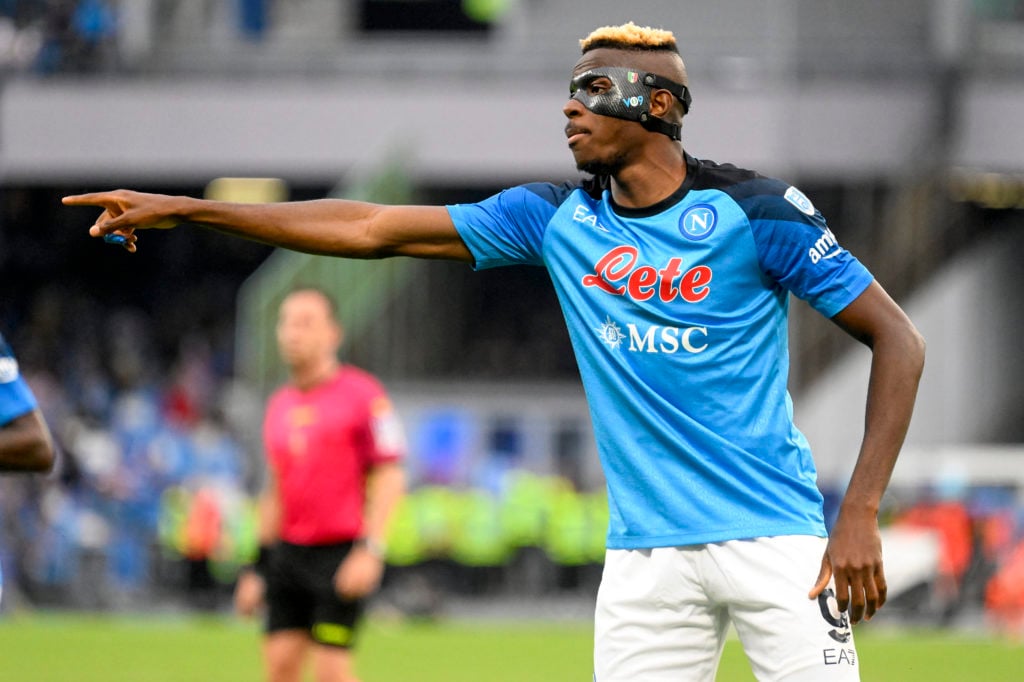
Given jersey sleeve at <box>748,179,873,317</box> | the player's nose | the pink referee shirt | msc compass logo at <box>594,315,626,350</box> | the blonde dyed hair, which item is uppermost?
the blonde dyed hair

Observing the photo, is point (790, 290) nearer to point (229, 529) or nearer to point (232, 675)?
point (232, 675)

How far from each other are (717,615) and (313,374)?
4.14 metres

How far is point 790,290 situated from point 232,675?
8522 millimetres

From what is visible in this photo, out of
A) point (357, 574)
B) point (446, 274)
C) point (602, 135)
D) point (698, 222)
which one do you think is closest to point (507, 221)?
point (602, 135)

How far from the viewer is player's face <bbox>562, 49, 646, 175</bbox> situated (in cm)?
485

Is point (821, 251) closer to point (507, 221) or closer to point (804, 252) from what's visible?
point (804, 252)

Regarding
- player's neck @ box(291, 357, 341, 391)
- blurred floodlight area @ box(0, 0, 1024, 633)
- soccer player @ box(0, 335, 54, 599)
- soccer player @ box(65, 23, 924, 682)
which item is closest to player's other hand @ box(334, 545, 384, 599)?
player's neck @ box(291, 357, 341, 391)

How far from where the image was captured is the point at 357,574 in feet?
26.4

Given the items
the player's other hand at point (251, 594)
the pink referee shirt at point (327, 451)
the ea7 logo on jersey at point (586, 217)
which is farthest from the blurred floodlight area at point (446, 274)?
the ea7 logo on jersey at point (586, 217)

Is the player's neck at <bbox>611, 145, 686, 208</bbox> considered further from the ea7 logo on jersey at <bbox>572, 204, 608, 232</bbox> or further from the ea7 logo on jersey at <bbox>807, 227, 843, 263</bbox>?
the ea7 logo on jersey at <bbox>807, 227, 843, 263</bbox>

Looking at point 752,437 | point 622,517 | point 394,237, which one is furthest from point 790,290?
point 394,237

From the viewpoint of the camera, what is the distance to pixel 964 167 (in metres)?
23.9

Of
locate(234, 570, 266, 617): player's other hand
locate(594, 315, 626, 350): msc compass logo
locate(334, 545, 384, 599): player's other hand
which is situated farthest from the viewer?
locate(234, 570, 266, 617): player's other hand

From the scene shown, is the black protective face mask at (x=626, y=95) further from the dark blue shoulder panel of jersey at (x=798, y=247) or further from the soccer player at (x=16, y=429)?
the soccer player at (x=16, y=429)
